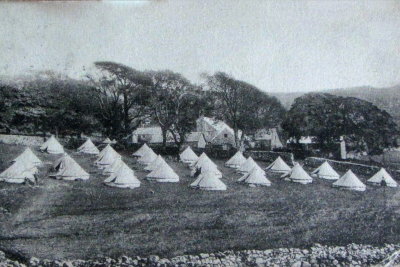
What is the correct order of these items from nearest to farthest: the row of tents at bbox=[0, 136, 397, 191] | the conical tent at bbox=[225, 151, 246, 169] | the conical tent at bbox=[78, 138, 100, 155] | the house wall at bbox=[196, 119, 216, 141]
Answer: the row of tents at bbox=[0, 136, 397, 191] < the conical tent at bbox=[225, 151, 246, 169] < the conical tent at bbox=[78, 138, 100, 155] < the house wall at bbox=[196, 119, 216, 141]

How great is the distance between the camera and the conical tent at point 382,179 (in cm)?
1769

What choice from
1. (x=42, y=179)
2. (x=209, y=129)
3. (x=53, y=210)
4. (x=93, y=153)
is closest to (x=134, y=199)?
(x=53, y=210)

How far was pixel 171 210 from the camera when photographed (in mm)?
11867

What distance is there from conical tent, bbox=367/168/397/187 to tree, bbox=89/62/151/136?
11337 mm

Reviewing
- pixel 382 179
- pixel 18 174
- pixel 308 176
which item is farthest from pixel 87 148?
Answer: pixel 382 179

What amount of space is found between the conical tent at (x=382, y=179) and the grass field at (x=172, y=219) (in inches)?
88.6

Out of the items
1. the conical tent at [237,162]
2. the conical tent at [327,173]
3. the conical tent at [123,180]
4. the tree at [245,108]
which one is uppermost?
the tree at [245,108]

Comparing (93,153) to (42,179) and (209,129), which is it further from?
(209,129)

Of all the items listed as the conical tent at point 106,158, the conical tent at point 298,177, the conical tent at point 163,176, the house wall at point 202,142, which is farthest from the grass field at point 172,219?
the house wall at point 202,142

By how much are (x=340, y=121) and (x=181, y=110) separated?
31.1 ft

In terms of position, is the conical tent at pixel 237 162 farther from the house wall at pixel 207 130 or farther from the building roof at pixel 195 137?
the building roof at pixel 195 137

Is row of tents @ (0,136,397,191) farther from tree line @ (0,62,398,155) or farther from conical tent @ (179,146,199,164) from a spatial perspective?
tree line @ (0,62,398,155)

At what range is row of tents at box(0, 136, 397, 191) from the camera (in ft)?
47.8

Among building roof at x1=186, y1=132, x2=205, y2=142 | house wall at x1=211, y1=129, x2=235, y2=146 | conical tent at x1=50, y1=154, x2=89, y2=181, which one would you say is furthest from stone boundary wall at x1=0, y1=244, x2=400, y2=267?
building roof at x1=186, y1=132, x2=205, y2=142
